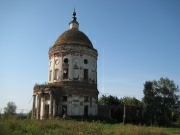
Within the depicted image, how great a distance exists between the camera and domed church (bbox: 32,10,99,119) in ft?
91.7

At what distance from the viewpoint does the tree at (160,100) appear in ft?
106

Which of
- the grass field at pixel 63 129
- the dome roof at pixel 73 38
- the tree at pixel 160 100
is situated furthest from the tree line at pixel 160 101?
the grass field at pixel 63 129

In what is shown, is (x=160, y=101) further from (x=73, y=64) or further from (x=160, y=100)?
(x=73, y=64)

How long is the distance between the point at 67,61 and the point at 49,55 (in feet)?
12.8

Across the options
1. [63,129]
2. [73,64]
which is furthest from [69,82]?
[63,129]

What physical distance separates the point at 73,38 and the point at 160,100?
16.9 meters

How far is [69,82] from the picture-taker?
1128 inches

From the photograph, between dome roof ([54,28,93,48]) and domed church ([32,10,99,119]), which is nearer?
domed church ([32,10,99,119])

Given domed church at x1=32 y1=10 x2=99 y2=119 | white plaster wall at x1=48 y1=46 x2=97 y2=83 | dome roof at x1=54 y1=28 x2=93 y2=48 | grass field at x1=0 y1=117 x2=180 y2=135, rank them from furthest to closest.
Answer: dome roof at x1=54 y1=28 x2=93 y2=48 → white plaster wall at x1=48 y1=46 x2=97 y2=83 → domed church at x1=32 y1=10 x2=99 y2=119 → grass field at x1=0 y1=117 x2=180 y2=135

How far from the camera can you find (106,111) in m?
33.0

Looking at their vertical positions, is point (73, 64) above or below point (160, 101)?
above

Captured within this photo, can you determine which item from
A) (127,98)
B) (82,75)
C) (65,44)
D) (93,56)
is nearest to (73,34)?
(65,44)

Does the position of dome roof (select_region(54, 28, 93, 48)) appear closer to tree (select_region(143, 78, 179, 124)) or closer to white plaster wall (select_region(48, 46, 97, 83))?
white plaster wall (select_region(48, 46, 97, 83))

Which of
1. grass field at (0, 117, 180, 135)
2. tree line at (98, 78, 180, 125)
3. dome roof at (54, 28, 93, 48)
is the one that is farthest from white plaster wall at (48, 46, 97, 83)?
grass field at (0, 117, 180, 135)
